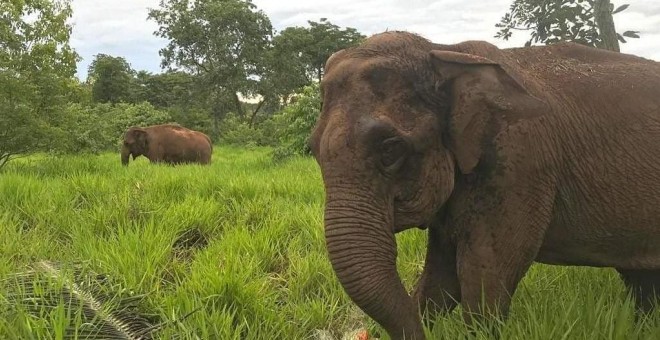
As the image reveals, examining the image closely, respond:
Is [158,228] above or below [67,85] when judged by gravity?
below

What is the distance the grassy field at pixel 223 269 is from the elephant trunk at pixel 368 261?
34 centimetres

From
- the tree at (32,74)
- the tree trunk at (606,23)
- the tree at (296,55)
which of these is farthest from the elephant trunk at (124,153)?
the tree at (296,55)

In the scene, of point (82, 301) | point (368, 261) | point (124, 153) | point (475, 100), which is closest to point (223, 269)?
point (82, 301)

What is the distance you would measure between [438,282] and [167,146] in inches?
536

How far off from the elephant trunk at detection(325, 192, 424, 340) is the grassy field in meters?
0.34

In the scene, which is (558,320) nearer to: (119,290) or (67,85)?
(119,290)

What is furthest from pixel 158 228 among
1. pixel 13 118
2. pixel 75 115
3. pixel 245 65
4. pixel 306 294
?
pixel 245 65

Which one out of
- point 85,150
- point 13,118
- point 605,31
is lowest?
point 85,150

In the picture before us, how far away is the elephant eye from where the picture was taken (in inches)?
86.9

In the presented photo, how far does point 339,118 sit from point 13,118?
855cm

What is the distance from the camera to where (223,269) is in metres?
3.46

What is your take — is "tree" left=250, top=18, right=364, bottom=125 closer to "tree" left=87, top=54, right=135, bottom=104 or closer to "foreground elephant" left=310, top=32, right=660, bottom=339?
"tree" left=87, top=54, right=135, bottom=104

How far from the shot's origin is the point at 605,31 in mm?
4543

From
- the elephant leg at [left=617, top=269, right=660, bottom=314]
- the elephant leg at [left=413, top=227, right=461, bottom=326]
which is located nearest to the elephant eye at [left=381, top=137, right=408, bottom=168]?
the elephant leg at [left=413, top=227, right=461, bottom=326]
